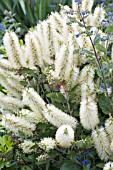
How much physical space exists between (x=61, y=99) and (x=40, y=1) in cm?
352

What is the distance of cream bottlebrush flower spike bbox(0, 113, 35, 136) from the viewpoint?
7.57 ft

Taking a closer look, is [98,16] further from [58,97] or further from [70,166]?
[70,166]

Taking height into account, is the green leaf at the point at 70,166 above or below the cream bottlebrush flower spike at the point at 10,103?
below

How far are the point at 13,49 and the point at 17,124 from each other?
50 cm

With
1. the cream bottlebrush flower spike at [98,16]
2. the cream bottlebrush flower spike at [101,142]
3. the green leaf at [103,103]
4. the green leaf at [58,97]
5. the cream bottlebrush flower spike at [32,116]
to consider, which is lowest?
the cream bottlebrush flower spike at [101,142]

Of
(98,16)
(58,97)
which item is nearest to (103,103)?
(58,97)

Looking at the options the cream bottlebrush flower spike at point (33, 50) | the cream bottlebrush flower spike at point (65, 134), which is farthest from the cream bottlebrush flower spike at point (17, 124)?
the cream bottlebrush flower spike at point (33, 50)

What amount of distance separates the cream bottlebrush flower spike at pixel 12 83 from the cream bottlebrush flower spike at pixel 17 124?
377mm

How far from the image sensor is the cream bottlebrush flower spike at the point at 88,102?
219 centimetres

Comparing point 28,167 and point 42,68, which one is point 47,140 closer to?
point 28,167

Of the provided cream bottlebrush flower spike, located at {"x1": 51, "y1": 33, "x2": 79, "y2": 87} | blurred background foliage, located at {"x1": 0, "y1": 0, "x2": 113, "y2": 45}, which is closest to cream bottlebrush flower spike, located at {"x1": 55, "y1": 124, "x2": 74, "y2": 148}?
cream bottlebrush flower spike, located at {"x1": 51, "y1": 33, "x2": 79, "y2": 87}

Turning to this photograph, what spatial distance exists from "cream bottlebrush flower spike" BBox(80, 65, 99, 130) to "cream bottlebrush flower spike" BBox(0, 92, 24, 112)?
1.44 ft

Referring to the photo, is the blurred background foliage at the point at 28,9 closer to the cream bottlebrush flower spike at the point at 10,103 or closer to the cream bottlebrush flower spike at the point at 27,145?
the cream bottlebrush flower spike at the point at 10,103

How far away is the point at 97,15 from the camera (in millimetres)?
3018
